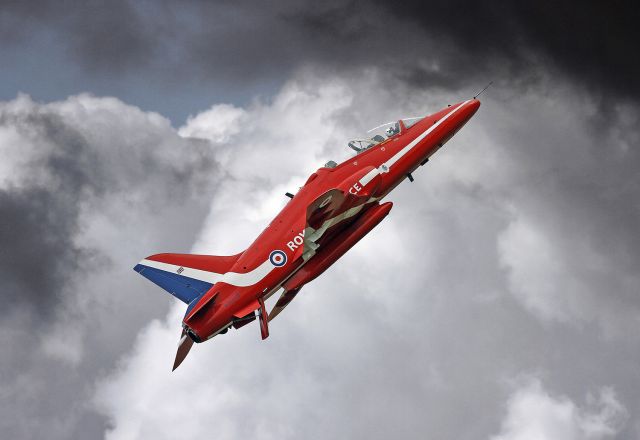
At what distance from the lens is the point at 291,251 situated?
63.6m

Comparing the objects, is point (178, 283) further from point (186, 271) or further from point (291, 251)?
point (291, 251)

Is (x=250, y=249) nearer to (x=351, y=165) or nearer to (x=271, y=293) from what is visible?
(x=271, y=293)

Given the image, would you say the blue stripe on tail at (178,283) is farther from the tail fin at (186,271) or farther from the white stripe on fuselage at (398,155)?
the white stripe on fuselage at (398,155)

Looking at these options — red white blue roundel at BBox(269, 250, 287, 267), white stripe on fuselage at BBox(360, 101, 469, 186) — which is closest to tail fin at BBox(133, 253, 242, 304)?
red white blue roundel at BBox(269, 250, 287, 267)

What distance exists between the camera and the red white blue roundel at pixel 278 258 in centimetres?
6331

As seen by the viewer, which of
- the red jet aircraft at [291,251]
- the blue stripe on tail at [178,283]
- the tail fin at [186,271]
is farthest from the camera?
the tail fin at [186,271]

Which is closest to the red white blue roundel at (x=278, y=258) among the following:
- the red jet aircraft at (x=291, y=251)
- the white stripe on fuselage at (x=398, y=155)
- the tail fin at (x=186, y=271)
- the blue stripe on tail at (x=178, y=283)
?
the red jet aircraft at (x=291, y=251)

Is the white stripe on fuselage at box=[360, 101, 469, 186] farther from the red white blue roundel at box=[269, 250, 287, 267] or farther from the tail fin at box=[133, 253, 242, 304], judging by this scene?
the tail fin at box=[133, 253, 242, 304]

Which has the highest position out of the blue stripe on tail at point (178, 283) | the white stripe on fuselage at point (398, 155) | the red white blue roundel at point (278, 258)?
the white stripe on fuselage at point (398, 155)

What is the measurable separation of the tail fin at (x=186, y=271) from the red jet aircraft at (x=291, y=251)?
0.19 ft

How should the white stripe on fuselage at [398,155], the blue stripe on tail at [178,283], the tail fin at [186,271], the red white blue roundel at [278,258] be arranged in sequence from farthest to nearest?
1. the white stripe on fuselage at [398,155]
2. the tail fin at [186,271]
3. the blue stripe on tail at [178,283]
4. the red white blue roundel at [278,258]

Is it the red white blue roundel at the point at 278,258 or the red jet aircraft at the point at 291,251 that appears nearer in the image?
the red jet aircraft at the point at 291,251

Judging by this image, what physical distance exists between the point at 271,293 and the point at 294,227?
409cm

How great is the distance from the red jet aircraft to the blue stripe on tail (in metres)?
0.06
